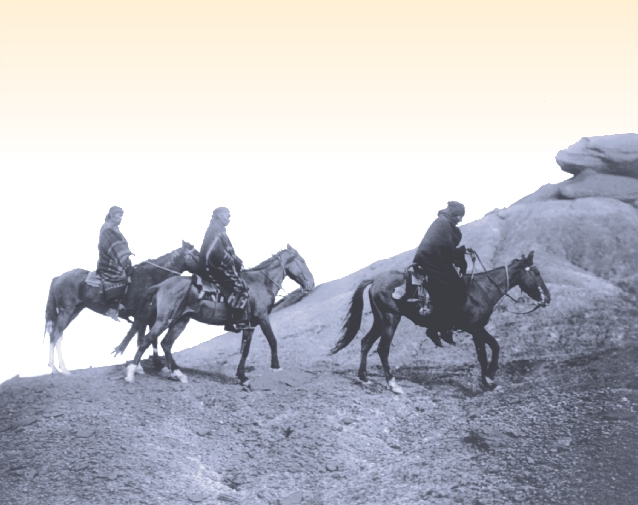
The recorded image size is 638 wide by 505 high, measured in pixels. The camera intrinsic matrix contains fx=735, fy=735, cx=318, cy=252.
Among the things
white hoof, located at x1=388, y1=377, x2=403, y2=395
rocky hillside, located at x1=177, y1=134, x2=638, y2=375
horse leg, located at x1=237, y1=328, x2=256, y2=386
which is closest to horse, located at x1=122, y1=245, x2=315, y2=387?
horse leg, located at x1=237, y1=328, x2=256, y2=386

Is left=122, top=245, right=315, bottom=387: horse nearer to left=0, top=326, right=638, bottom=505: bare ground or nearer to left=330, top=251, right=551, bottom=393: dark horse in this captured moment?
left=0, top=326, right=638, bottom=505: bare ground

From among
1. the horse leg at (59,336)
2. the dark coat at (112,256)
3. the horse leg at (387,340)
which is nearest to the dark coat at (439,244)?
the horse leg at (387,340)

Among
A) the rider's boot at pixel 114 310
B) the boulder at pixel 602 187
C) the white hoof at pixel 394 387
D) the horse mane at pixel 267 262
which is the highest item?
the horse mane at pixel 267 262

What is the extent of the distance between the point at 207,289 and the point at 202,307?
0.37 meters

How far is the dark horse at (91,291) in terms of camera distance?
50.3ft

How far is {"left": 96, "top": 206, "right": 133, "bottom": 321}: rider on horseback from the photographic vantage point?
1545cm

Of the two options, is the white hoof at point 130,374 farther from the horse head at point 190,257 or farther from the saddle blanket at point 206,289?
the horse head at point 190,257

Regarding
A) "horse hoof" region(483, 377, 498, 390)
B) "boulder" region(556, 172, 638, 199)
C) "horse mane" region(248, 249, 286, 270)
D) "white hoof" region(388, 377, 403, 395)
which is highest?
"horse mane" region(248, 249, 286, 270)

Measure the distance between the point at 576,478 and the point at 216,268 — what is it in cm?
791

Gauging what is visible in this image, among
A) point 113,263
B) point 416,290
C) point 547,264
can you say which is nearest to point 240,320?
point 113,263

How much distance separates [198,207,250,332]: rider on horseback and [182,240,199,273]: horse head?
231 millimetres

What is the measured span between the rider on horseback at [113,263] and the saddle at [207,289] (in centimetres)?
183

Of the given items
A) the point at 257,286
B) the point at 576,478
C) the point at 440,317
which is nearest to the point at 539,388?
the point at 440,317

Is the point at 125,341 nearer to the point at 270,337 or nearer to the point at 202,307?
the point at 202,307
